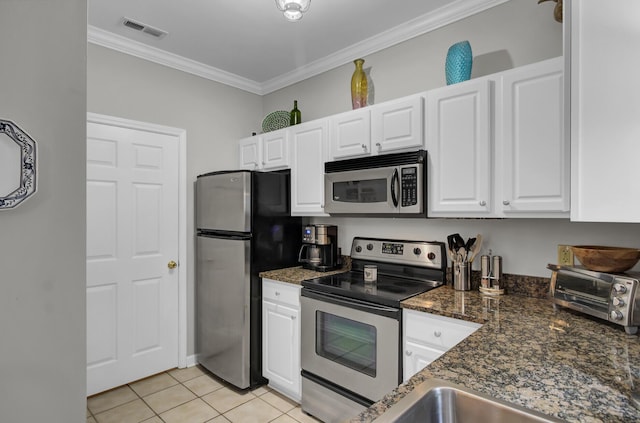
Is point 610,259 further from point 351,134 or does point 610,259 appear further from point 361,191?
point 351,134

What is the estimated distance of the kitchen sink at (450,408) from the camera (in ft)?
2.62

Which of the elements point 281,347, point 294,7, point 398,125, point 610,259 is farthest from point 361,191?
point 610,259

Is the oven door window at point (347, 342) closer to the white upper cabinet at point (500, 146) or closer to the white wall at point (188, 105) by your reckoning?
the white upper cabinet at point (500, 146)

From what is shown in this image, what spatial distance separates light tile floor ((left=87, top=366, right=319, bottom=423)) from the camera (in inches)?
95.5

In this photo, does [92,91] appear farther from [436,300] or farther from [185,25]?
[436,300]

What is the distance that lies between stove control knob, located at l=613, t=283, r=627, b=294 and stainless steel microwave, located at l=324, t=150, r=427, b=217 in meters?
0.98

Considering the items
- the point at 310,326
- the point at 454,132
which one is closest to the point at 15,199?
the point at 310,326

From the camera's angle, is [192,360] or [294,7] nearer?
[294,7]

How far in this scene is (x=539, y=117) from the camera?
5.77ft

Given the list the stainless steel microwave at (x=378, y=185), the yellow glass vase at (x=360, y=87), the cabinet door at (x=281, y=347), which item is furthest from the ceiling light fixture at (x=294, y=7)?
the cabinet door at (x=281, y=347)

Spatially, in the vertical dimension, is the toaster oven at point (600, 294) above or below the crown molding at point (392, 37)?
below

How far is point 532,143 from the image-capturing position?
5.84 feet

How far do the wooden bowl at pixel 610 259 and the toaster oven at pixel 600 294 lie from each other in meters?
0.04

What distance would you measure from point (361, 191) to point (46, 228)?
1761 mm
